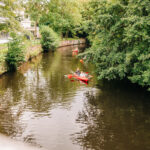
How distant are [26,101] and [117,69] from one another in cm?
707

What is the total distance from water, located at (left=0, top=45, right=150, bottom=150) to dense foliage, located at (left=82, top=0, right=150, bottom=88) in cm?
201

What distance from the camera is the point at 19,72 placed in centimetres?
2464

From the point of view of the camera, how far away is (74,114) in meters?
13.6

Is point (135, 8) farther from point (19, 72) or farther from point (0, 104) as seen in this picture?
point (19, 72)

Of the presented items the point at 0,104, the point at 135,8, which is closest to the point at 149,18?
the point at 135,8

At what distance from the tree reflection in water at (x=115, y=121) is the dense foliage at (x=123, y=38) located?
1711 millimetres

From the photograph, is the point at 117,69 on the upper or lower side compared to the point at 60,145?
upper

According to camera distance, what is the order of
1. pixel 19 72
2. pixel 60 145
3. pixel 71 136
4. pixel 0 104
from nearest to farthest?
pixel 60 145 < pixel 71 136 < pixel 0 104 < pixel 19 72

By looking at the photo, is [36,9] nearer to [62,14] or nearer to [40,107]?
[62,14]

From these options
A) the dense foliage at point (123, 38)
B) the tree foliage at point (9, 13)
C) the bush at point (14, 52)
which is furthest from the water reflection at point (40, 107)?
the tree foliage at point (9, 13)

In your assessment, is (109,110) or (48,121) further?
(109,110)

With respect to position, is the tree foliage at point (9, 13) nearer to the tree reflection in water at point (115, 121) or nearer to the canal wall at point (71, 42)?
the tree reflection in water at point (115, 121)

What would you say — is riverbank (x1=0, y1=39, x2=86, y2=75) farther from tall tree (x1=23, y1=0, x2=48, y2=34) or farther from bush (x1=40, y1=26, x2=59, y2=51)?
tall tree (x1=23, y1=0, x2=48, y2=34)

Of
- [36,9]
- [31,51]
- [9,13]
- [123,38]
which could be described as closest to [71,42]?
[36,9]
